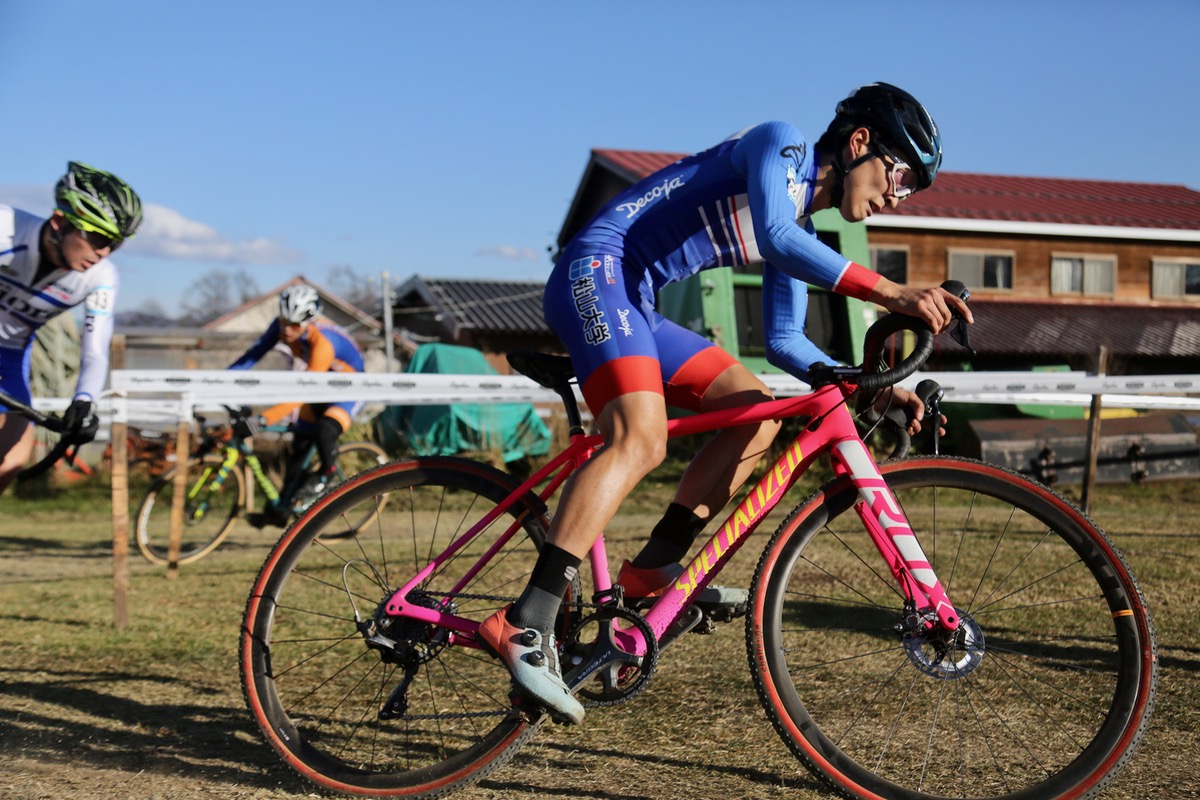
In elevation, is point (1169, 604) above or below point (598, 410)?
below

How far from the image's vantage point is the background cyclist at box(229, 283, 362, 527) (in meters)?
9.32

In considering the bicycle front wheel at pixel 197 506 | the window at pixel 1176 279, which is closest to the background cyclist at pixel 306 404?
the bicycle front wheel at pixel 197 506

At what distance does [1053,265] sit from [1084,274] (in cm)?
80

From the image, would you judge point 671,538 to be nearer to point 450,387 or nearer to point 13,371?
point 13,371

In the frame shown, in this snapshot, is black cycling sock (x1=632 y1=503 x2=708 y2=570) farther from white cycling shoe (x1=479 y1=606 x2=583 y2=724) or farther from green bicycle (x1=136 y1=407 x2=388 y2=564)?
green bicycle (x1=136 y1=407 x2=388 y2=564)

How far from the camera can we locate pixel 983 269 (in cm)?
2159

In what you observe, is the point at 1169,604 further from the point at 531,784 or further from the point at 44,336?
the point at 44,336

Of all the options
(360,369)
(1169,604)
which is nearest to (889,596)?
(1169,604)

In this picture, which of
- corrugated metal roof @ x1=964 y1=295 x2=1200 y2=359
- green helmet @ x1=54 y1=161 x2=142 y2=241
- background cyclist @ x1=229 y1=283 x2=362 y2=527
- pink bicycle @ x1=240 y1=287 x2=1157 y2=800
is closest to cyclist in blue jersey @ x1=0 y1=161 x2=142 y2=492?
green helmet @ x1=54 y1=161 x2=142 y2=241

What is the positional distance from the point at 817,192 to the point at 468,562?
1.89 metres

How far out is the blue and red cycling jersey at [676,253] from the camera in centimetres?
300

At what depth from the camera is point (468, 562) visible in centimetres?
413

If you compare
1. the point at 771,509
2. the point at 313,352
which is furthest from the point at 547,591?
the point at 313,352

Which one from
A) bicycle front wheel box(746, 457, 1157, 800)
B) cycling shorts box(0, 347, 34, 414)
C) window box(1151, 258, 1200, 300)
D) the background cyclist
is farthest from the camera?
window box(1151, 258, 1200, 300)
